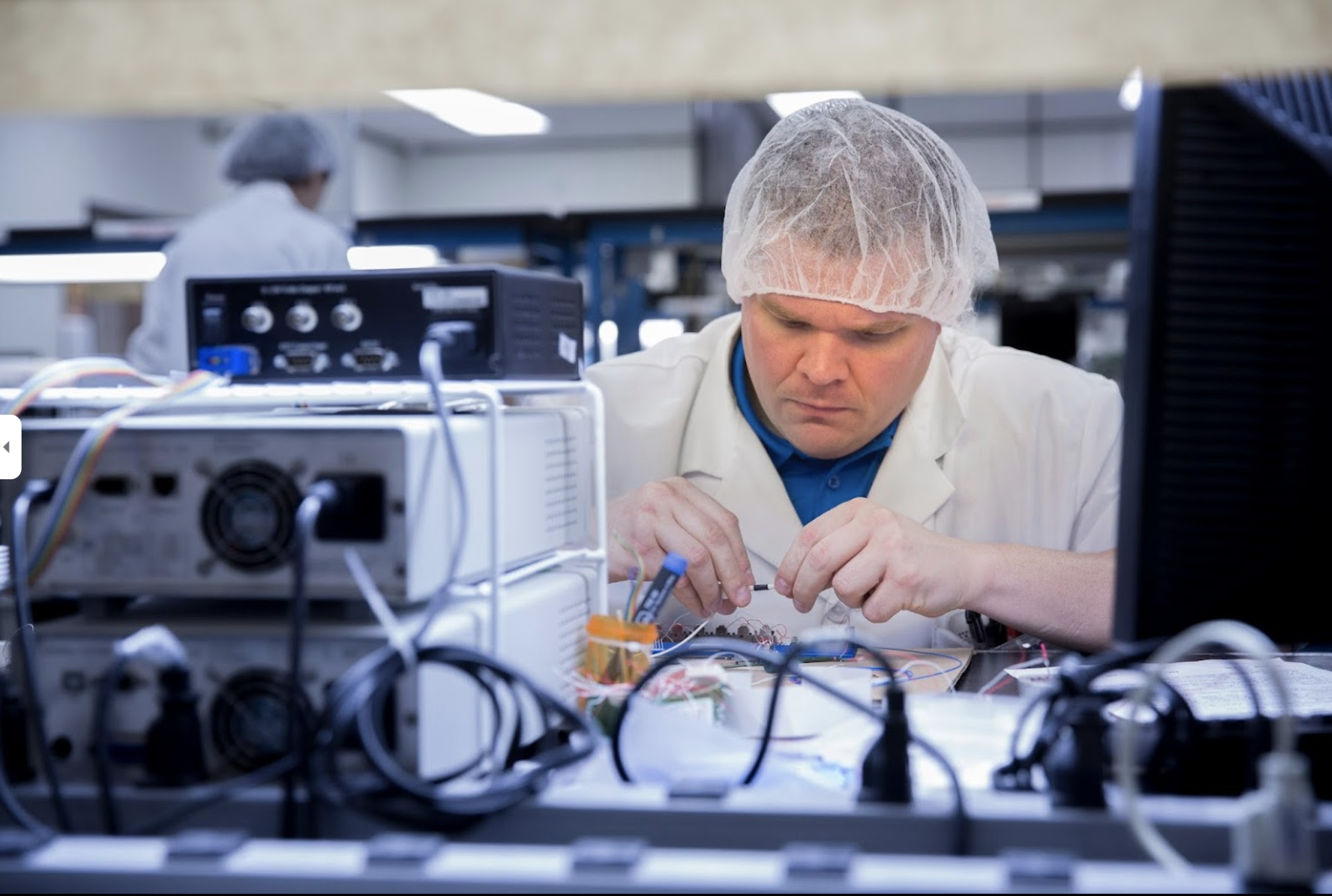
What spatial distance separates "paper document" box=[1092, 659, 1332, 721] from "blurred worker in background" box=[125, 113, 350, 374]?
2.03 meters

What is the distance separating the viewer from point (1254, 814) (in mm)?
555

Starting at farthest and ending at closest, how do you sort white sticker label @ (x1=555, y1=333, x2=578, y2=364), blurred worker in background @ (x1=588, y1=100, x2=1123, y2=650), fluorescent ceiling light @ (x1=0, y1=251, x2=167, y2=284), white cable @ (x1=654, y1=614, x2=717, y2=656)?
1. fluorescent ceiling light @ (x1=0, y1=251, x2=167, y2=284)
2. blurred worker in background @ (x1=588, y1=100, x2=1123, y2=650)
3. white cable @ (x1=654, y1=614, x2=717, y2=656)
4. white sticker label @ (x1=555, y1=333, x2=578, y2=364)

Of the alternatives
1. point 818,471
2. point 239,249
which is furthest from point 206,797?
point 239,249

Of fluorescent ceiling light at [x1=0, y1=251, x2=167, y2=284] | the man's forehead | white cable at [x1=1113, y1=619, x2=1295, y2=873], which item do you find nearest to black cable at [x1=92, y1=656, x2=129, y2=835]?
white cable at [x1=1113, y1=619, x2=1295, y2=873]

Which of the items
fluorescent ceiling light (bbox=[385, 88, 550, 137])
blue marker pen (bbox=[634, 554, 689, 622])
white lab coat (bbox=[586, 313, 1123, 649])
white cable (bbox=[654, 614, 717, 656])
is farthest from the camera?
fluorescent ceiling light (bbox=[385, 88, 550, 137])

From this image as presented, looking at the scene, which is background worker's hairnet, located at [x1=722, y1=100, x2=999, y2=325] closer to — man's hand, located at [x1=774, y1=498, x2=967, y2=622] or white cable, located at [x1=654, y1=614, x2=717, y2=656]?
man's hand, located at [x1=774, y1=498, x2=967, y2=622]

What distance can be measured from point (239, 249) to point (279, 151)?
48 centimetres

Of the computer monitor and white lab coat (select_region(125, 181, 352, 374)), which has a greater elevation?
white lab coat (select_region(125, 181, 352, 374))

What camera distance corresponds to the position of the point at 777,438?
1800 mm

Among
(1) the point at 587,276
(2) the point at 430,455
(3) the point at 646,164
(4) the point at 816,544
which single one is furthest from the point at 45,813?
(3) the point at 646,164

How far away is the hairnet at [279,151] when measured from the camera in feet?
10.6

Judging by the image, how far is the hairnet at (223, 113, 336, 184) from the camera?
3.23m

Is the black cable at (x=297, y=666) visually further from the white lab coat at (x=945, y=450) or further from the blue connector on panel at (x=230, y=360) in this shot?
the white lab coat at (x=945, y=450)

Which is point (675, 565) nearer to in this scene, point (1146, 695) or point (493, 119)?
point (1146, 695)
